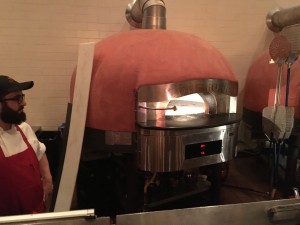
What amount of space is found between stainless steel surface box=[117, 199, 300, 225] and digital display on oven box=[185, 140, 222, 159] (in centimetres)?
86

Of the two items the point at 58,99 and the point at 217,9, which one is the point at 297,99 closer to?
the point at 217,9

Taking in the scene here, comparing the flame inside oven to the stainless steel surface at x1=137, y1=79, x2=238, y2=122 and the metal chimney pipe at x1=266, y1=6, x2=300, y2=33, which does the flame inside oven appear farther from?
the metal chimney pipe at x1=266, y1=6, x2=300, y2=33

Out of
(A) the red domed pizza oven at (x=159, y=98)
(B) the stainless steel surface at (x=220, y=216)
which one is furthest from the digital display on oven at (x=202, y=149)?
(B) the stainless steel surface at (x=220, y=216)

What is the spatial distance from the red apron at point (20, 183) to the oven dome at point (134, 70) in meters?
0.52

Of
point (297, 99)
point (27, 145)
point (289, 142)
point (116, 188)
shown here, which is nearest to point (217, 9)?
point (297, 99)

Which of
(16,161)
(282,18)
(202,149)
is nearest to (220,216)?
(202,149)

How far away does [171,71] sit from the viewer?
71.5 inches

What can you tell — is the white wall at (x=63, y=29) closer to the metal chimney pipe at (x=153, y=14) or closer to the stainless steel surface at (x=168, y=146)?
the metal chimney pipe at (x=153, y=14)

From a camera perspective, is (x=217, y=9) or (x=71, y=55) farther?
(x=217, y=9)

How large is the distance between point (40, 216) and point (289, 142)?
7.36 feet

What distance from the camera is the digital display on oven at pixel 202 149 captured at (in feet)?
6.05

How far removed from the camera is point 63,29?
2885 millimetres

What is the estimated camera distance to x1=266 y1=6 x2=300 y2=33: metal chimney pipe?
279 cm

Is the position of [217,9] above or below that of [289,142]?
above
